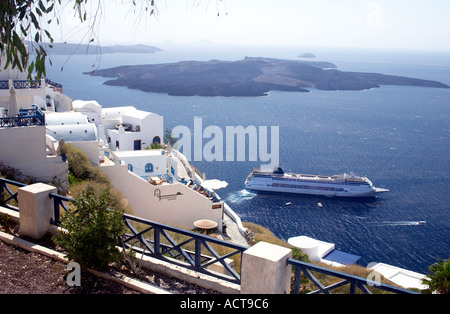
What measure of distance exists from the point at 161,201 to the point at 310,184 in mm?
23294

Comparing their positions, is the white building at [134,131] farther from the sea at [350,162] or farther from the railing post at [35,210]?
the railing post at [35,210]

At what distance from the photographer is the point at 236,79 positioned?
139500 mm

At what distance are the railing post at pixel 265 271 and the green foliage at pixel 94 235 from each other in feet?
5.66

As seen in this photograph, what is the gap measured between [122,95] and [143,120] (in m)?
71.9

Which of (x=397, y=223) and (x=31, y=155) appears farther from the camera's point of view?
(x=397, y=223)

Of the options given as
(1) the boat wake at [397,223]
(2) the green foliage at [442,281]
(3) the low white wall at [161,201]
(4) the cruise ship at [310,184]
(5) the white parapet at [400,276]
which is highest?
(2) the green foliage at [442,281]

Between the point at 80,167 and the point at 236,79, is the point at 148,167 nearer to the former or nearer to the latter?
the point at 80,167

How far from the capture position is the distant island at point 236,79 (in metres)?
115

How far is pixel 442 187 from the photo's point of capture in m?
40.5

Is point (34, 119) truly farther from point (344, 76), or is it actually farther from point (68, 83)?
point (344, 76)

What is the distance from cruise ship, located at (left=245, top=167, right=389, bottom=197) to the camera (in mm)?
38188
